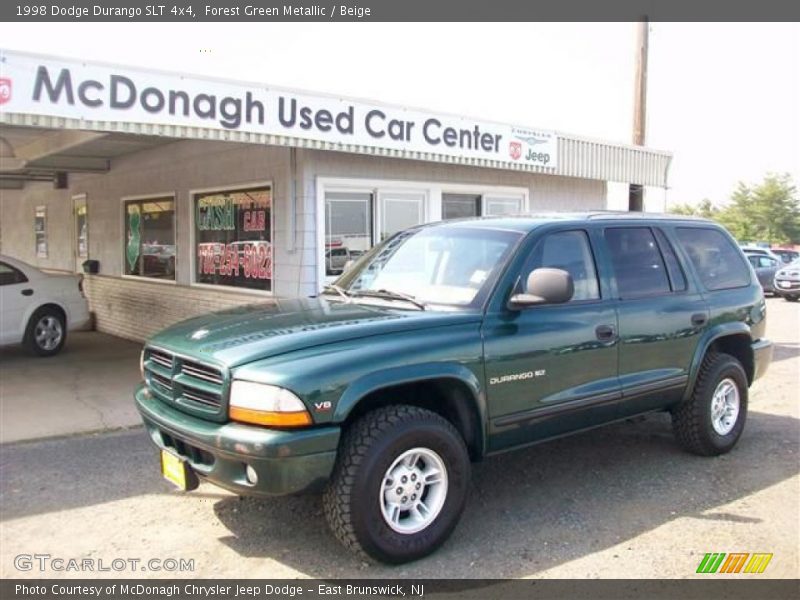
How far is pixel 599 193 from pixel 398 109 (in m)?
5.97

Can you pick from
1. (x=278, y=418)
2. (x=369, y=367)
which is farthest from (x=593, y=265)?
(x=278, y=418)

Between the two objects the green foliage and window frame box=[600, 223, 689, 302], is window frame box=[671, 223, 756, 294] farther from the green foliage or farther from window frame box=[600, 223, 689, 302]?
the green foliage

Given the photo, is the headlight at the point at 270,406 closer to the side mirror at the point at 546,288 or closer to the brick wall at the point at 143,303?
the side mirror at the point at 546,288

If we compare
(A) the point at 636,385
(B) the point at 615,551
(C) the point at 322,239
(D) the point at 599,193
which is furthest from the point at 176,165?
(B) the point at 615,551

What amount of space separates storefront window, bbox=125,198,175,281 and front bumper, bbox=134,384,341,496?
7.87m

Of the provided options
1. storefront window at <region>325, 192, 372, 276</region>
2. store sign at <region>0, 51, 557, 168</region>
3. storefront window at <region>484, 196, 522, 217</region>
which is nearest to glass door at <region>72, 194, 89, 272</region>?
storefront window at <region>325, 192, 372, 276</region>

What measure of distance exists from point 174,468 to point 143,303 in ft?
27.5

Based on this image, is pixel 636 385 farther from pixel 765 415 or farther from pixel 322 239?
pixel 322 239

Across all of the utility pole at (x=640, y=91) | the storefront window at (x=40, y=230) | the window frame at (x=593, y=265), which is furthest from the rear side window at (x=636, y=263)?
the storefront window at (x=40, y=230)

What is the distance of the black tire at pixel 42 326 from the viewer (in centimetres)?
1030

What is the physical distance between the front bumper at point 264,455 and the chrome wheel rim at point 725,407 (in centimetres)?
350

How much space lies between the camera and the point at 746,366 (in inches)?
237

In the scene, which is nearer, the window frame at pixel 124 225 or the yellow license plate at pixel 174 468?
the yellow license plate at pixel 174 468

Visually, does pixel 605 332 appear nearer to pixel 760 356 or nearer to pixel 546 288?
pixel 546 288
